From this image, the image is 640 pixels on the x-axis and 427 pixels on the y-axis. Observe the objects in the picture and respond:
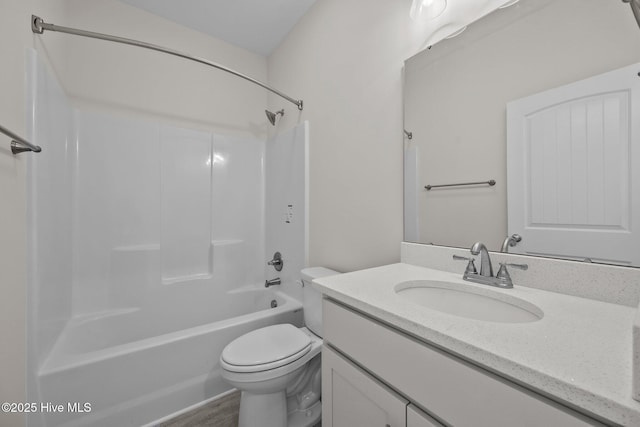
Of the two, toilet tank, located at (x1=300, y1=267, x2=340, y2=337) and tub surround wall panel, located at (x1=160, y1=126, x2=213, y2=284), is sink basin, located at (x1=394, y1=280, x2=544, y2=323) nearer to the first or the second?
toilet tank, located at (x1=300, y1=267, x2=340, y2=337)

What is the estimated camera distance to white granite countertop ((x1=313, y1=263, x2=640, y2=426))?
1.06ft

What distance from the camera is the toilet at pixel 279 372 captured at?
106cm

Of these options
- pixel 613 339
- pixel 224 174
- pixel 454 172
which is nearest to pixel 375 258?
pixel 454 172

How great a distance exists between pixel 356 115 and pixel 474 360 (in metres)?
1.26

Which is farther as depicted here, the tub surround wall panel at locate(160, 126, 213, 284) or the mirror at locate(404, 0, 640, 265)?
the tub surround wall panel at locate(160, 126, 213, 284)

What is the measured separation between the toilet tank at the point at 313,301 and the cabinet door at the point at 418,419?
2.74 feet

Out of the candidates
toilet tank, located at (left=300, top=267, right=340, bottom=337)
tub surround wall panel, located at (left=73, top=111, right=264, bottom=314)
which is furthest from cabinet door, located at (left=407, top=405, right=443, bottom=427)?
tub surround wall panel, located at (left=73, top=111, right=264, bottom=314)

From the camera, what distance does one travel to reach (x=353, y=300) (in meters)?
0.68

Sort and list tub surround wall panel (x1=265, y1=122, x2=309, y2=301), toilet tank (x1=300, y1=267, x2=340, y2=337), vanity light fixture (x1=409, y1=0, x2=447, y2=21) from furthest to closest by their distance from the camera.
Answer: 1. tub surround wall panel (x1=265, y1=122, x2=309, y2=301)
2. toilet tank (x1=300, y1=267, x2=340, y2=337)
3. vanity light fixture (x1=409, y1=0, x2=447, y2=21)

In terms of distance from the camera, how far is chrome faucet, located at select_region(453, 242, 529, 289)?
0.77 metres

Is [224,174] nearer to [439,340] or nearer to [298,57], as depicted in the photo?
[298,57]

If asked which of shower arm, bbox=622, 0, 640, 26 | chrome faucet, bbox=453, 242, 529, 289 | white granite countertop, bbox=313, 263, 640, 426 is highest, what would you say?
shower arm, bbox=622, 0, 640, 26

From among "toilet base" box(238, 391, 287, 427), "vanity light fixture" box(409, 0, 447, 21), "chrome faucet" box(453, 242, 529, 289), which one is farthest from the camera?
"toilet base" box(238, 391, 287, 427)

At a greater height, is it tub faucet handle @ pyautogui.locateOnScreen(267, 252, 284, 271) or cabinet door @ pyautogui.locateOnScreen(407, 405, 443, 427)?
tub faucet handle @ pyautogui.locateOnScreen(267, 252, 284, 271)
